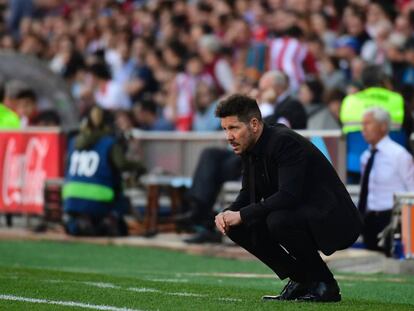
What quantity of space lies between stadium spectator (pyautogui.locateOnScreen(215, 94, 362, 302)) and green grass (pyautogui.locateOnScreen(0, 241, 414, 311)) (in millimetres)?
333

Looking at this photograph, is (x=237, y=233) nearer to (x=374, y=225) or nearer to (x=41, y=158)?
(x=374, y=225)

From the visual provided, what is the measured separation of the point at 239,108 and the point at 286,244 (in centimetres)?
98

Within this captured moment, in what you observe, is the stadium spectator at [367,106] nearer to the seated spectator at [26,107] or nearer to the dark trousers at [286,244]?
the dark trousers at [286,244]

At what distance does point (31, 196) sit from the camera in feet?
62.8

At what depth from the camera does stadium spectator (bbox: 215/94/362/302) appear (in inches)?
369

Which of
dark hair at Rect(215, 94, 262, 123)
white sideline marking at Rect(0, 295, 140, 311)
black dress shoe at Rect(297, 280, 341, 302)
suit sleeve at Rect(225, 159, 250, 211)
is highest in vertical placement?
dark hair at Rect(215, 94, 262, 123)

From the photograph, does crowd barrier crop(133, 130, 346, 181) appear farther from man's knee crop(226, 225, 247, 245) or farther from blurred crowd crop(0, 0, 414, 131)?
man's knee crop(226, 225, 247, 245)

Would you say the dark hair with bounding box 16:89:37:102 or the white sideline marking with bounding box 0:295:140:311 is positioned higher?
the dark hair with bounding box 16:89:37:102

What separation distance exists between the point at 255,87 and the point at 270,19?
5054mm

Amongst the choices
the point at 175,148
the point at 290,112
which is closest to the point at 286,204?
the point at 290,112

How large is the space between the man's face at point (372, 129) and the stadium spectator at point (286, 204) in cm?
505

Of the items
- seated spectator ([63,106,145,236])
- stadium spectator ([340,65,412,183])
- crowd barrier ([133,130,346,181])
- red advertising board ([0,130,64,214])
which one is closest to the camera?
stadium spectator ([340,65,412,183])

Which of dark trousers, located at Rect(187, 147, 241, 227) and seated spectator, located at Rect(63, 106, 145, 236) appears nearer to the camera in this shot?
dark trousers, located at Rect(187, 147, 241, 227)

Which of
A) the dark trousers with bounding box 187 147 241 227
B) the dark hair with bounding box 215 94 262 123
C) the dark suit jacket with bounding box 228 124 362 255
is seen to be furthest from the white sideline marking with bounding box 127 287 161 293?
the dark trousers with bounding box 187 147 241 227
